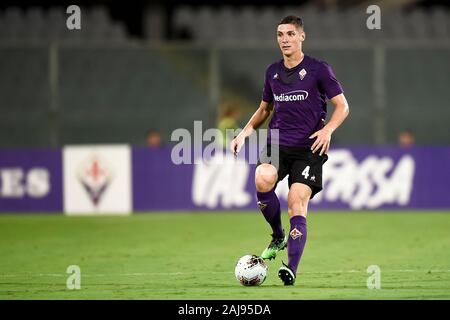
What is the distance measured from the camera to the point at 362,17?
22328 millimetres

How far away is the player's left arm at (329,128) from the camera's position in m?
8.48

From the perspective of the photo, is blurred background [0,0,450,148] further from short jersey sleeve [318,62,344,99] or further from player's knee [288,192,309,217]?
player's knee [288,192,309,217]

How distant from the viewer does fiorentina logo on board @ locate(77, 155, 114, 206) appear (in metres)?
18.2

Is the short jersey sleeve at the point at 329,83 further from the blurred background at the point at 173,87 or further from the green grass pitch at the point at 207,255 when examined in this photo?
the blurred background at the point at 173,87

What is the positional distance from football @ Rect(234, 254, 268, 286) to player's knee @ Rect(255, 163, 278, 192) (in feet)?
2.48

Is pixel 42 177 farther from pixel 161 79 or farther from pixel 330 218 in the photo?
pixel 330 218

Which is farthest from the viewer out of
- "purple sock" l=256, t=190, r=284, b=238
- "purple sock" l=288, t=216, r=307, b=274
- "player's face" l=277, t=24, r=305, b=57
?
"purple sock" l=256, t=190, r=284, b=238

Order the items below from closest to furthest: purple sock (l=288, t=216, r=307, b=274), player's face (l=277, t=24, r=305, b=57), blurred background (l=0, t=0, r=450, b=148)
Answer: purple sock (l=288, t=216, r=307, b=274), player's face (l=277, t=24, r=305, b=57), blurred background (l=0, t=0, r=450, b=148)

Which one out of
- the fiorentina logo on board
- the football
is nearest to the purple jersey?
the football

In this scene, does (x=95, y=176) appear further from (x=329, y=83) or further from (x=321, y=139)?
(x=321, y=139)

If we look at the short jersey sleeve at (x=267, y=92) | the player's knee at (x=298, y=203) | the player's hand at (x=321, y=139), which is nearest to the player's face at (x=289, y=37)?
the short jersey sleeve at (x=267, y=92)

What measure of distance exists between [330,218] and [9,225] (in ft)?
18.3

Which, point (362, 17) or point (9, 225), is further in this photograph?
point (362, 17)
